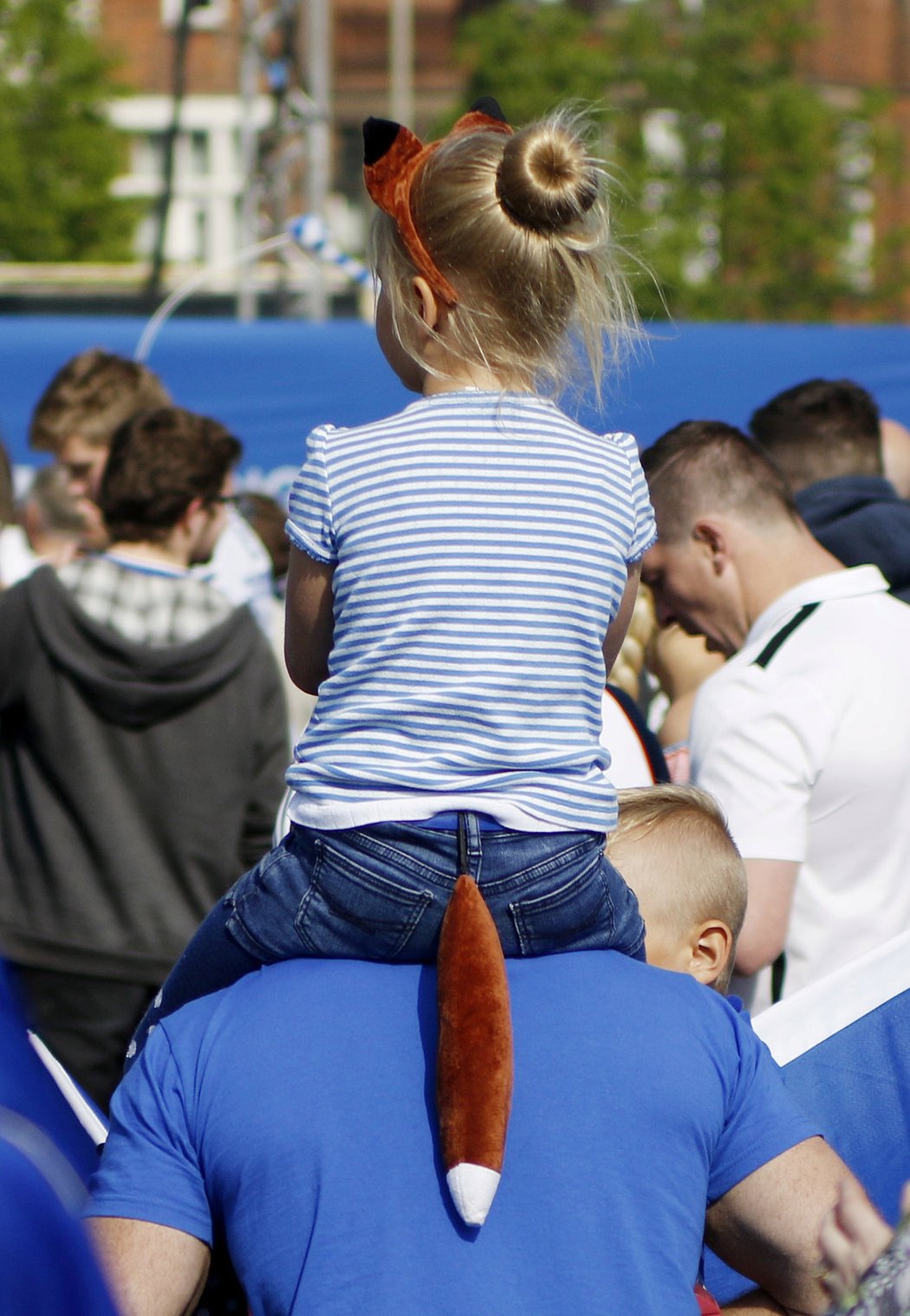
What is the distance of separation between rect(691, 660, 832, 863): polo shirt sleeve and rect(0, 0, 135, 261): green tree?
66.5ft

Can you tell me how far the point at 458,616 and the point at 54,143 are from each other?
2164 centimetres

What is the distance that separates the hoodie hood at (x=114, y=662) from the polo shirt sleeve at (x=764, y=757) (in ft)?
3.83

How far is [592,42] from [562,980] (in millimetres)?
23768

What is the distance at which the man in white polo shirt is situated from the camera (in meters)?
2.52

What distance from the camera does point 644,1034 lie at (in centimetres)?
154

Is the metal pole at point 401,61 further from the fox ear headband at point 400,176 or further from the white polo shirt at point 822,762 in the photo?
the fox ear headband at point 400,176

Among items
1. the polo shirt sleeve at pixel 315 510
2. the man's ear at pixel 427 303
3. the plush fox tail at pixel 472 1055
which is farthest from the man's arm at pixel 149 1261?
the man's ear at pixel 427 303

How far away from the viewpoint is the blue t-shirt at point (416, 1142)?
1441 millimetres

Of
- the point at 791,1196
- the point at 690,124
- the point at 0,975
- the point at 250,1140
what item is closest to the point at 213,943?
the point at 250,1140

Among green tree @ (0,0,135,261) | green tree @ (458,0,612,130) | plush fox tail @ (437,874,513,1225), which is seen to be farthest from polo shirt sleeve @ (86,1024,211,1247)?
green tree @ (0,0,135,261)

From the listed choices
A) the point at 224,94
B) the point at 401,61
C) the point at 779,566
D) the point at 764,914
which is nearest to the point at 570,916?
the point at 764,914

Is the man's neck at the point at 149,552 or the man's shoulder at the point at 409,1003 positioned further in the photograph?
the man's neck at the point at 149,552

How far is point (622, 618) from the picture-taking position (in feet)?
5.67

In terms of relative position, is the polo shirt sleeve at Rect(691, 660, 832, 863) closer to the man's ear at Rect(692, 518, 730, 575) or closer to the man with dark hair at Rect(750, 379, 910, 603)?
the man's ear at Rect(692, 518, 730, 575)
